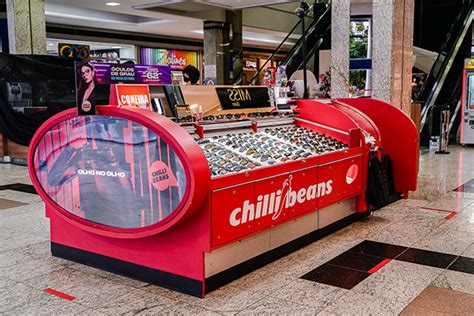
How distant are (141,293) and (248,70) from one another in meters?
19.5

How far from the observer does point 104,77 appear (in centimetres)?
368

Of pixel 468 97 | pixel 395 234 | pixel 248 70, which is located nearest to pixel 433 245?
pixel 395 234

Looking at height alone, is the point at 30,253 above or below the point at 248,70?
below

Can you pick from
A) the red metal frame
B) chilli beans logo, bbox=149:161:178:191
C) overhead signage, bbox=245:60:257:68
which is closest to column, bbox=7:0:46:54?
the red metal frame

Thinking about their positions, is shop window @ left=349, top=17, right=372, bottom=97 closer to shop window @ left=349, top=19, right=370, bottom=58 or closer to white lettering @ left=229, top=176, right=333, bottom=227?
shop window @ left=349, top=19, right=370, bottom=58

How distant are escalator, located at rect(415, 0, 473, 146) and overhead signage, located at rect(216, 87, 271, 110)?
779cm

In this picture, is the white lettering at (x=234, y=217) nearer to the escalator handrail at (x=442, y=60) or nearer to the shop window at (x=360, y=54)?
the shop window at (x=360, y=54)

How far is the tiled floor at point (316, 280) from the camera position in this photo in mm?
3150

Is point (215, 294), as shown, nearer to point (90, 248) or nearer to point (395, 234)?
point (90, 248)

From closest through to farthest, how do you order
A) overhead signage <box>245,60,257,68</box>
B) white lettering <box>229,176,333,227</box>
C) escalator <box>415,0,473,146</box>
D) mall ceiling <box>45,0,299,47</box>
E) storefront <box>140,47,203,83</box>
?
white lettering <box>229,176,333,227</box> → escalator <box>415,0,473,146</box> → mall ceiling <box>45,0,299,47</box> → storefront <box>140,47,203,83</box> → overhead signage <box>245,60,257,68</box>

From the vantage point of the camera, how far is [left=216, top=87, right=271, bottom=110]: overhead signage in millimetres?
4543

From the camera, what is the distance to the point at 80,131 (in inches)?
144

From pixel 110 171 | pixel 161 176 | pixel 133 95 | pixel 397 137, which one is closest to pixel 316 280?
pixel 161 176

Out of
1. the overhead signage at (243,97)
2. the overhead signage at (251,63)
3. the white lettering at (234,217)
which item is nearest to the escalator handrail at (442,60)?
the overhead signage at (243,97)
